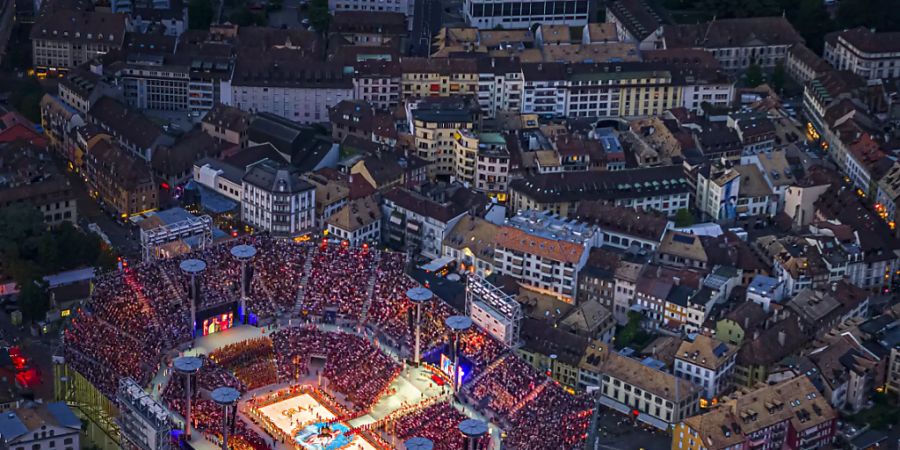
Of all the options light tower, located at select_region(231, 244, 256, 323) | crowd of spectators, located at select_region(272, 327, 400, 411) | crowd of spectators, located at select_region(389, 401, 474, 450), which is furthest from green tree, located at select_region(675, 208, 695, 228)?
light tower, located at select_region(231, 244, 256, 323)

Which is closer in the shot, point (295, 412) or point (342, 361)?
point (295, 412)

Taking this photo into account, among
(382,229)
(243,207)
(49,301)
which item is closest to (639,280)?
(382,229)

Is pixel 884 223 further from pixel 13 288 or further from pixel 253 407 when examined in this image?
pixel 13 288

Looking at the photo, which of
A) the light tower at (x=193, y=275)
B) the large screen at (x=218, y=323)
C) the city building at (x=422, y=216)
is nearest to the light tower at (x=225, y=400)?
the light tower at (x=193, y=275)

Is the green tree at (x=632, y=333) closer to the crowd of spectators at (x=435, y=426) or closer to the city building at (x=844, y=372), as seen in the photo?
the city building at (x=844, y=372)

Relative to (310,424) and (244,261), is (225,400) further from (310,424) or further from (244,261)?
(244,261)

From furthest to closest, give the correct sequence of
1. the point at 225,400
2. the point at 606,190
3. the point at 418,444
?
the point at 606,190 → the point at 225,400 → the point at 418,444

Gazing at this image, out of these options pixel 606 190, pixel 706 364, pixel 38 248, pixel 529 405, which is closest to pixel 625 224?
pixel 606 190

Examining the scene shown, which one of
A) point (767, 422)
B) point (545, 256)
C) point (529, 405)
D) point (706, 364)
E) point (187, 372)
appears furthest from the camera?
point (545, 256)
